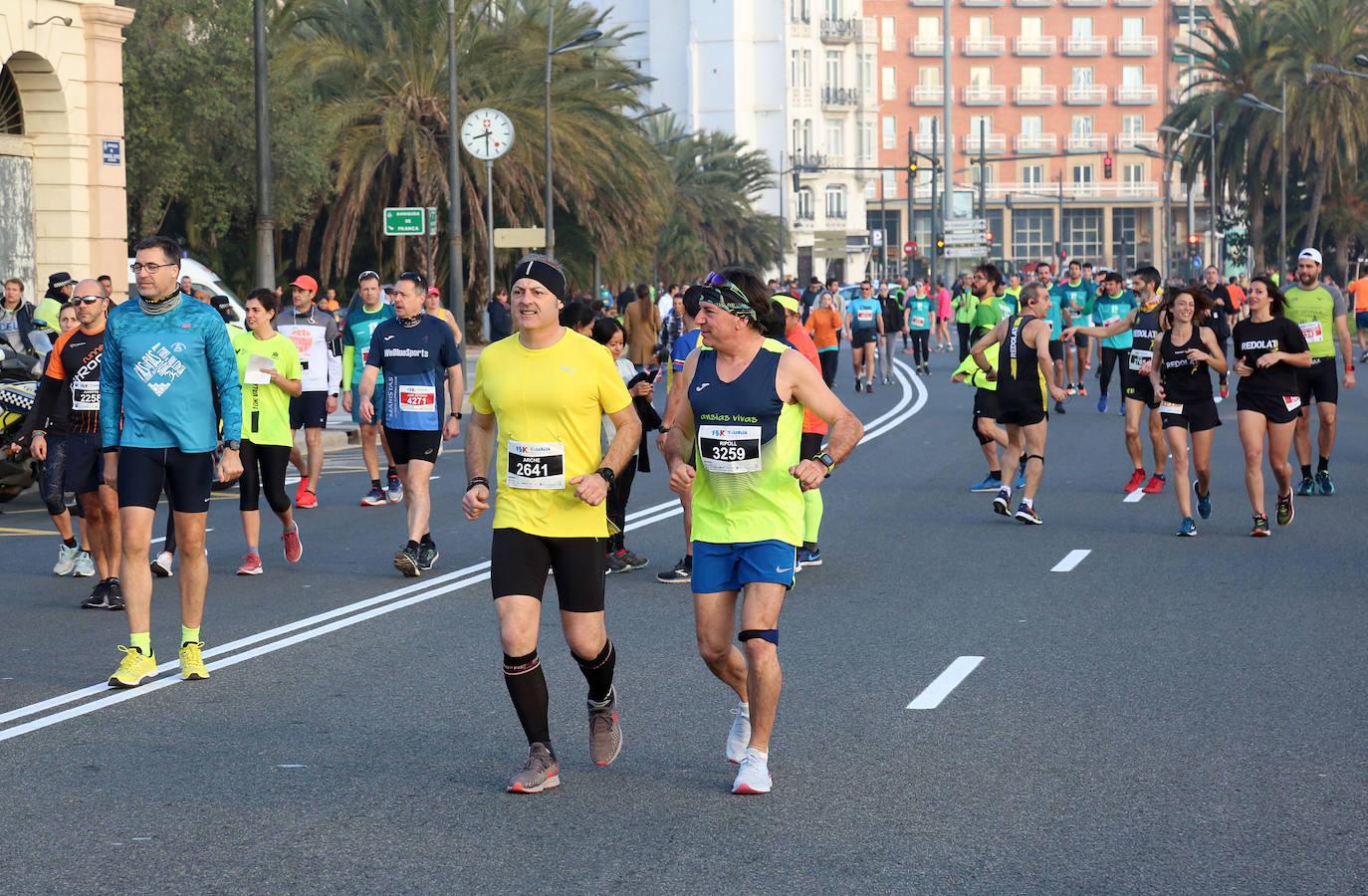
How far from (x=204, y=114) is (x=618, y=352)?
89.8 feet

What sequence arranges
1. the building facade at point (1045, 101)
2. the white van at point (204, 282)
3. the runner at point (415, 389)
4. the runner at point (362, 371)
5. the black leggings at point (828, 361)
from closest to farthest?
the runner at point (415, 389) → the runner at point (362, 371) → the black leggings at point (828, 361) → the white van at point (204, 282) → the building facade at point (1045, 101)

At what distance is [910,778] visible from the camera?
6953 mm

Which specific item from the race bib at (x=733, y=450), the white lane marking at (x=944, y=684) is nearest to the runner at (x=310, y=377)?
the white lane marking at (x=944, y=684)

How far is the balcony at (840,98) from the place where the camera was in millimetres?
112188

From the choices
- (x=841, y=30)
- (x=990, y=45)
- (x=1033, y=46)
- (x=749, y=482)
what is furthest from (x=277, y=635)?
(x=1033, y=46)

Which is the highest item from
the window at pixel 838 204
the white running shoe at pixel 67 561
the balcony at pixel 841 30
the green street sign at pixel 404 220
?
the balcony at pixel 841 30

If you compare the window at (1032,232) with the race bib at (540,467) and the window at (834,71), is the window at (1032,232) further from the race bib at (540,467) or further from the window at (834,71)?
the race bib at (540,467)

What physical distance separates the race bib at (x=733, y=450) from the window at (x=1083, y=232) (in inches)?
4845

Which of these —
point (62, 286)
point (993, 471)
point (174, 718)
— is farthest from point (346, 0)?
point (174, 718)

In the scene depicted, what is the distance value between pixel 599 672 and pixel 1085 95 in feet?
416

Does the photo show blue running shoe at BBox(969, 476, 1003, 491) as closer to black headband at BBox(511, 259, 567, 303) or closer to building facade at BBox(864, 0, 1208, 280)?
black headband at BBox(511, 259, 567, 303)

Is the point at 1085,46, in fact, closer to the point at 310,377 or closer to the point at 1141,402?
the point at 1141,402

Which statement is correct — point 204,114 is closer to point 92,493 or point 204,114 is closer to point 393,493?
point 393,493

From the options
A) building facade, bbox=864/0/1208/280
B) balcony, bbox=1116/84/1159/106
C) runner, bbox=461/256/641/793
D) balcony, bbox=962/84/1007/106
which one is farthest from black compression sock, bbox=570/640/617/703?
balcony, bbox=1116/84/1159/106
